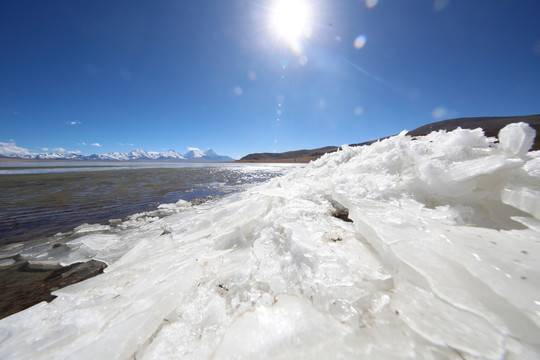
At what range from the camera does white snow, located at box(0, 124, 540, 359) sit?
40.3 inches

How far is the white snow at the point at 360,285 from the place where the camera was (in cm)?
102

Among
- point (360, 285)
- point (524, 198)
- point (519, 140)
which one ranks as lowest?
point (360, 285)

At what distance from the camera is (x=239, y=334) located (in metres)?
1.18

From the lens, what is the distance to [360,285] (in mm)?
1332

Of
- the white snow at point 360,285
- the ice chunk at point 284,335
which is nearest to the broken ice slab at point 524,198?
the white snow at point 360,285

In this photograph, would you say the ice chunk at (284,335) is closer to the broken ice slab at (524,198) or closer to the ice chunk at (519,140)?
the broken ice slab at (524,198)

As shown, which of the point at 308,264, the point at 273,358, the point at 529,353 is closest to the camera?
the point at 529,353

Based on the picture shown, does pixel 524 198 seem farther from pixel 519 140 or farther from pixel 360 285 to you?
pixel 360 285

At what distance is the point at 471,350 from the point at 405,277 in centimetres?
45

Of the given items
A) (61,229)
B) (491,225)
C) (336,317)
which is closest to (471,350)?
(336,317)

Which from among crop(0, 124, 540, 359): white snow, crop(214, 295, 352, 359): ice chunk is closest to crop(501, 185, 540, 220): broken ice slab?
crop(0, 124, 540, 359): white snow

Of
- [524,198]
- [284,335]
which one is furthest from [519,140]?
[284,335]

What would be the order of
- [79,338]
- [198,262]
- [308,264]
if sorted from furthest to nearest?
[198,262] → [308,264] → [79,338]

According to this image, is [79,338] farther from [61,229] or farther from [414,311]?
[61,229]
